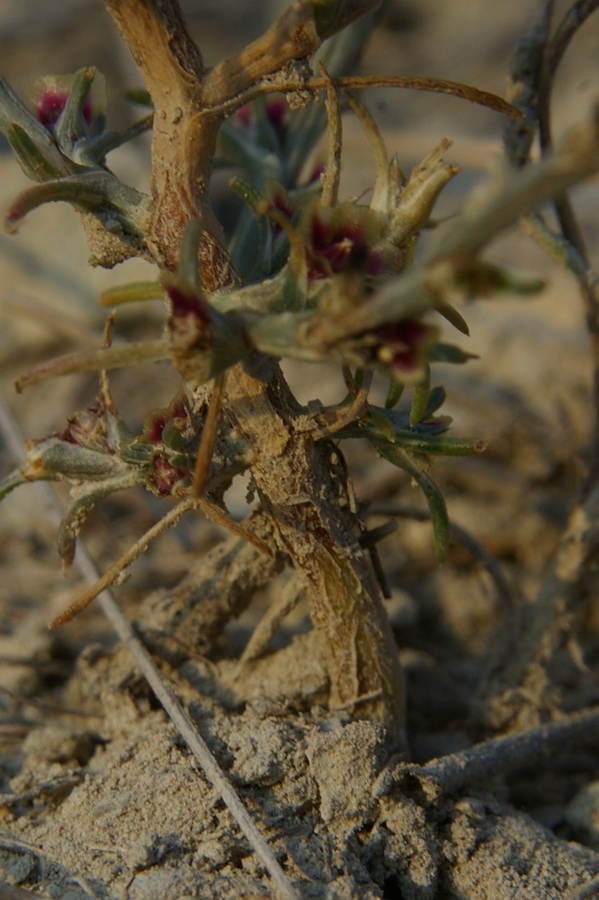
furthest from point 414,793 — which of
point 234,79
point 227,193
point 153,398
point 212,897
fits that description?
point 227,193

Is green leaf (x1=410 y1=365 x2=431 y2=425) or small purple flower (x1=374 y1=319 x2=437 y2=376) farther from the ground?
green leaf (x1=410 y1=365 x2=431 y2=425)

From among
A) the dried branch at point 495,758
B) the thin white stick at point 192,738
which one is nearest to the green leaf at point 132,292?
the thin white stick at point 192,738

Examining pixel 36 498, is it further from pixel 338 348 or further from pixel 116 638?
pixel 338 348

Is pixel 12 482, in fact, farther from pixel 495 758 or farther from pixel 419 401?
pixel 495 758

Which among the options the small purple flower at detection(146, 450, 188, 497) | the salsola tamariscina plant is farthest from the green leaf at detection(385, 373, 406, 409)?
the small purple flower at detection(146, 450, 188, 497)

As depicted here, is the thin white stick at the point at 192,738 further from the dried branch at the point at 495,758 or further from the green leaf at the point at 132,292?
the green leaf at the point at 132,292

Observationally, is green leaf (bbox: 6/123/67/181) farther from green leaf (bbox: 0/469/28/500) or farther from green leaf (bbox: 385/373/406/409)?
green leaf (bbox: 385/373/406/409)
